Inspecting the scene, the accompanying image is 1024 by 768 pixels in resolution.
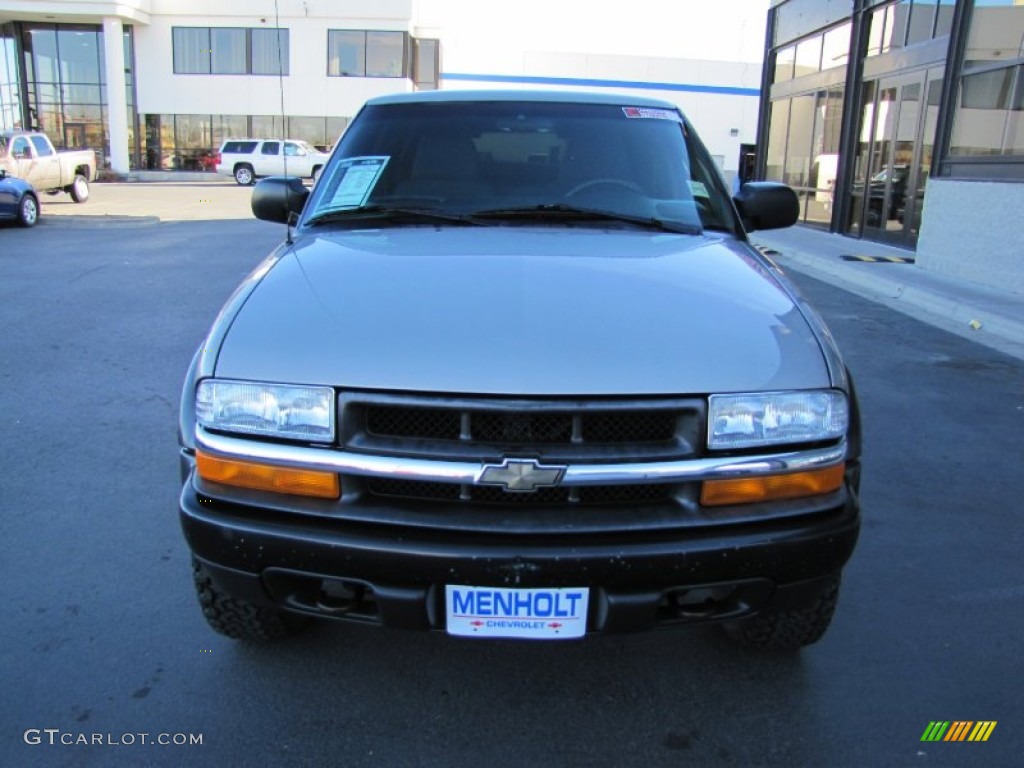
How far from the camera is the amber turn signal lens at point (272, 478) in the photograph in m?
2.06

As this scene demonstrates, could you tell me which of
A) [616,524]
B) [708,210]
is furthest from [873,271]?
[616,524]

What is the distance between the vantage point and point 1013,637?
2834 millimetres

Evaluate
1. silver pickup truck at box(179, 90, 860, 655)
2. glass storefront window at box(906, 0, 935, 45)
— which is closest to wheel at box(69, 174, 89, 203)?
glass storefront window at box(906, 0, 935, 45)

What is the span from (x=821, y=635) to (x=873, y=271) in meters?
9.40

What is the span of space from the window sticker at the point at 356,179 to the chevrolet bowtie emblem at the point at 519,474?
159 centimetres

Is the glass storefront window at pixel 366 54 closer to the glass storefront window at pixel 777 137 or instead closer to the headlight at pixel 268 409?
the glass storefront window at pixel 777 137

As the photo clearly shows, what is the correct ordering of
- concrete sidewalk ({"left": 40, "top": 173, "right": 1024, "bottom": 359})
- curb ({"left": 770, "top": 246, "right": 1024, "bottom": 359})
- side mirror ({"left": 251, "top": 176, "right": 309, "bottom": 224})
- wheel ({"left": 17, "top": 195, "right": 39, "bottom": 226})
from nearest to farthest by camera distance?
side mirror ({"left": 251, "top": 176, "right": 309, "bottom": 224})
curb ({"left": 770, "top": 246, "right": 1024, "bottom": 359})
concrete sidewalk ({"left": 40, "top": 173, "right": 1024, "bottom": 359})
wheel ({"left": 17, "top": 195, "right": 39, "bottom": 226})

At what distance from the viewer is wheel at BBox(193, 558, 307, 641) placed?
248 centimetres

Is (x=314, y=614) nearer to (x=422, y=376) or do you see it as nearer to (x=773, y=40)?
(x=422, y=376)

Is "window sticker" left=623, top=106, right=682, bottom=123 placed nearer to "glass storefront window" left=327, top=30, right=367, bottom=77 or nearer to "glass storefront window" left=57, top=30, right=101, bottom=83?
"glass storefront window" left=327, top=30, right=367, bottom=77

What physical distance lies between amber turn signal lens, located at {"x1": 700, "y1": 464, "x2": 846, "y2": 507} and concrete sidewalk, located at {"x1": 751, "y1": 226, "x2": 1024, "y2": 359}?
232 inches

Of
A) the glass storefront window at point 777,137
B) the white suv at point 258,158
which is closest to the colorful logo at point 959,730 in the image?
the glass storefront window at point 777,137

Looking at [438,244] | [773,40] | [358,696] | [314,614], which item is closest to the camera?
[314,614]

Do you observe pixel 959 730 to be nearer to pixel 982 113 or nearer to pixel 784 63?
pixel 982 113
